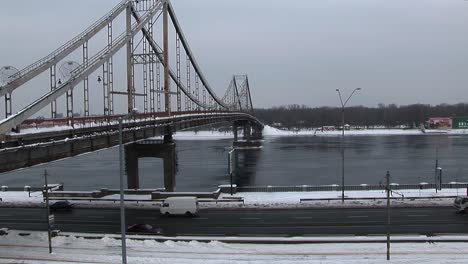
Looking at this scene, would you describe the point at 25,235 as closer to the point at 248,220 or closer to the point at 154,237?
the point at 154,237

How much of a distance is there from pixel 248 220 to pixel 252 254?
11.8 m

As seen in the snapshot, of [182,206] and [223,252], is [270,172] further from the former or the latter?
[223,252]

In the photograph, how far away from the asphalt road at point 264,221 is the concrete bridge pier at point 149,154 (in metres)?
12.9

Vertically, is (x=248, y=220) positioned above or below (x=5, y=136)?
below

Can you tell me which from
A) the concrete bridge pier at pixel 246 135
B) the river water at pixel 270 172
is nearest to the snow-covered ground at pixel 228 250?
the river water at pixel 270 172

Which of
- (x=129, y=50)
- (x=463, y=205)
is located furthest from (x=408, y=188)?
(x=129, y=50)

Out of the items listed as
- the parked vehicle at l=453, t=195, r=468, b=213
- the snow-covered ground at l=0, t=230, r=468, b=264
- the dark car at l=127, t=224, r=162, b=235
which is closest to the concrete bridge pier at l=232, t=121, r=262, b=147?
the parked vehicle at l=453, t=195, r=468, b=213

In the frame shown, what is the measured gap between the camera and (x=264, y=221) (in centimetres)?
3731

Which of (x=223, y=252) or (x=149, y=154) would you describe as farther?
(x=149, y=154)

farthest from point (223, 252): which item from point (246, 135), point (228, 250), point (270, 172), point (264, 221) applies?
point (246, 135)

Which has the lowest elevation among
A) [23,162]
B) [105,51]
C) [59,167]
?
[59,167]

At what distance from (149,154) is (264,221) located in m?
25.5

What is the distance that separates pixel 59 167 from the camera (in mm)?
98188

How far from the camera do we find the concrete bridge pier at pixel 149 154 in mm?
57213
